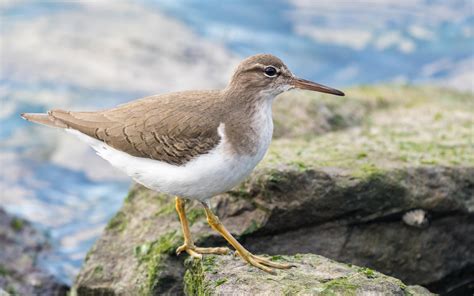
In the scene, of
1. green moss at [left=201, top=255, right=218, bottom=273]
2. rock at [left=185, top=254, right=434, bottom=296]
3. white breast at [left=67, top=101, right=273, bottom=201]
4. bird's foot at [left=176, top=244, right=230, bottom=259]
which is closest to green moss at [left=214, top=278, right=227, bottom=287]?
rock at [left=185, top=254, right=434, bottom=296]

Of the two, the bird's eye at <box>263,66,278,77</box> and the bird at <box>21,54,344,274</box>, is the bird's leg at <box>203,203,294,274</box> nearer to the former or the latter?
the bird at <box>21,54,344,274</box>

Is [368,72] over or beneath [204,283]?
beneath

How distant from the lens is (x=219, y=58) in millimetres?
17656

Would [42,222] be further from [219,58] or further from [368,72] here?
[368,72]

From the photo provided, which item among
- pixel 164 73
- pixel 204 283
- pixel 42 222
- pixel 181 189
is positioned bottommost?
pixel 42 222

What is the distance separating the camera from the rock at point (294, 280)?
5.65 metres

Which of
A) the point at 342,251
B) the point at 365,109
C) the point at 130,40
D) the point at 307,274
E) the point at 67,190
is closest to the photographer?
the point at 307,274

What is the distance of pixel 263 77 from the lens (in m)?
6.70

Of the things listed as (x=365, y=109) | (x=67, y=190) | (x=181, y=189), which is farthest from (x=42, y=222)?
(x=181, y=189)

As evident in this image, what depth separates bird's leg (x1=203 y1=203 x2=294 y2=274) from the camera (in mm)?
6246

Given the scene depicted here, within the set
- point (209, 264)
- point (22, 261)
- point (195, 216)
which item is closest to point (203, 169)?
point (209, 264)

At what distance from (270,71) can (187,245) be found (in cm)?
180

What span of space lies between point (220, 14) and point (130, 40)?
2.78 m

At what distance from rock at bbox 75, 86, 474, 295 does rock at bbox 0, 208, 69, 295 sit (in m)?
1.57
